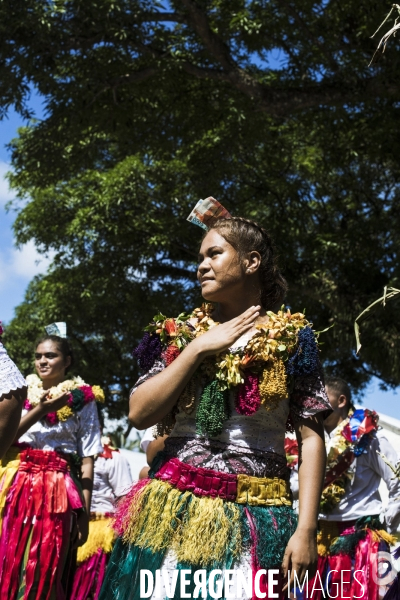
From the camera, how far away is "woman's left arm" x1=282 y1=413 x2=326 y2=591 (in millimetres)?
2896

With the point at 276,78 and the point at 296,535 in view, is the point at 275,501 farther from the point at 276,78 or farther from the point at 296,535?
the point at 276,78

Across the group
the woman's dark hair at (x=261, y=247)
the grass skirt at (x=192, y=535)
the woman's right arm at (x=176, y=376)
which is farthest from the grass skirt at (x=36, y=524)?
the woman's dark hair at (x=261, y=247)

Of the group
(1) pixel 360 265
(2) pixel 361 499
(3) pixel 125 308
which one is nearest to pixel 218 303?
(2) pixel 361 499

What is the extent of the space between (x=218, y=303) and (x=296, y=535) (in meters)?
1.00

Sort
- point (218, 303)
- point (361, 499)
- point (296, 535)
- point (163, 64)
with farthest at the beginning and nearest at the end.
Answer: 1. point (163, 64)
2. point (361, 499)
3. point (218, 303)
4. point (296, 535)

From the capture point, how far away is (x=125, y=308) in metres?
15.4

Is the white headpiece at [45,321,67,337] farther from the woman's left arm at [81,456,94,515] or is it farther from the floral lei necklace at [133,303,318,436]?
the floral lei necklace at [133,303,318,436]

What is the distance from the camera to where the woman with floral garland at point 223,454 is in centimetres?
297

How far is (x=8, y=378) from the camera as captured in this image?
3176mm

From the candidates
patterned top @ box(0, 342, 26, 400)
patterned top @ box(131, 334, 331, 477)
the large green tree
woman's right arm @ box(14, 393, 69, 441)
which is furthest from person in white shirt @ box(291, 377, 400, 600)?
the large green tree

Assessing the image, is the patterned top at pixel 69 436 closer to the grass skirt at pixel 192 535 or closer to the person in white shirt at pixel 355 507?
the person in white shirt at pixel 355 507

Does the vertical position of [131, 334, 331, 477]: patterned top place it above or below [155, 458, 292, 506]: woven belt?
above

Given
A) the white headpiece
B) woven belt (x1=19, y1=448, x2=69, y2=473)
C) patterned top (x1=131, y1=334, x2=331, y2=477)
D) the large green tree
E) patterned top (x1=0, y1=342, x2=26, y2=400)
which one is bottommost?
patterned top (x1=131, y1=334, x2=331, y2=477)

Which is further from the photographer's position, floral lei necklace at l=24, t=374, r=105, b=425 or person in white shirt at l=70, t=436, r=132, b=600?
person in white shirt at l=70, t=436, r=132, b=600
